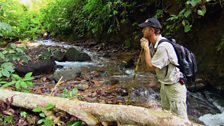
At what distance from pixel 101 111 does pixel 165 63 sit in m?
0.96

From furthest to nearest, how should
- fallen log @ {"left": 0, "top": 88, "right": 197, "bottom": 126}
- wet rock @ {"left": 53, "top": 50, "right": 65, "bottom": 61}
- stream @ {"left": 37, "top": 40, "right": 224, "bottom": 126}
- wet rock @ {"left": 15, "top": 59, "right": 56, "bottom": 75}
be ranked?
wet rock @ {"left": 53, "top": 50, "right": 65, "bottom": 61} < wet rock @ {"left": 15, "top": 59, "right": 56, "bottom": 75} < stream @ {"left": 37, "top": 40, "right": 224, "bottom": 126} < fallen log @ {"left": 0, "top": 88, "right": 197, "bottom": 126}

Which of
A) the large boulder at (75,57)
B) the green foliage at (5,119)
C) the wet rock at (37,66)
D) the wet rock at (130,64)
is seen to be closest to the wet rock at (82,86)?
the wet rock at (37,66)

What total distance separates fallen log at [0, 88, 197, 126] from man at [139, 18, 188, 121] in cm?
42

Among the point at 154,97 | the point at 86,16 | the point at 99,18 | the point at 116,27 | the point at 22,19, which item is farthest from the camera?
the point at 22,19

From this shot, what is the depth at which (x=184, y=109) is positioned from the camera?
405 centimetres

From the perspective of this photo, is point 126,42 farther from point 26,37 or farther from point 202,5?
point 202,5

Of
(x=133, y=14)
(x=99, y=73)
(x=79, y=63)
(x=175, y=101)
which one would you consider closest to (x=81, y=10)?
(x=133, y=14)

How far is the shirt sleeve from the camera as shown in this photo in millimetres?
3803

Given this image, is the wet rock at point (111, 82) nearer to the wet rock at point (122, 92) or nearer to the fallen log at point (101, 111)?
the wet rock at point (122, 92)

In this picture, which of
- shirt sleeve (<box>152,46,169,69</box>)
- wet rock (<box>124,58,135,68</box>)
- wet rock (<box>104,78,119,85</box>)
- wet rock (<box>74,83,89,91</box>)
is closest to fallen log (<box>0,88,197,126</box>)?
shirt sleeve (<box>152,46,169,69</box>)

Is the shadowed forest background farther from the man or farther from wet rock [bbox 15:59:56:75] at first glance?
the man

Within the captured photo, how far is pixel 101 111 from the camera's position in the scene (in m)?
3.84

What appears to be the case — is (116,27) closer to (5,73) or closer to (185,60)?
(5,73)

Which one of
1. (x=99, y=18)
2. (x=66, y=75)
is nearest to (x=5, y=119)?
(x=66, y=75)
